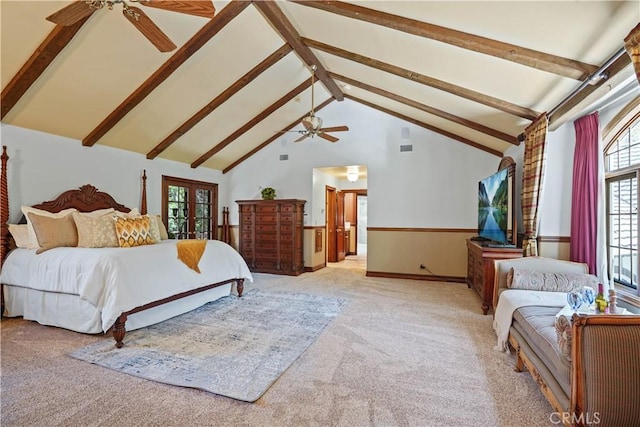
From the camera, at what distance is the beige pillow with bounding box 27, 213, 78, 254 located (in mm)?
3520

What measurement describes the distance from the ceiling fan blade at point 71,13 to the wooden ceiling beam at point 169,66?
1.61 meters

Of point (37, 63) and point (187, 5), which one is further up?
point (37, 63)

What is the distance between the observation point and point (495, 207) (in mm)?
4281

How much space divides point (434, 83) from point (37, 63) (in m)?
4.41

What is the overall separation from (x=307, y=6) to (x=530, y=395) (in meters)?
3.91

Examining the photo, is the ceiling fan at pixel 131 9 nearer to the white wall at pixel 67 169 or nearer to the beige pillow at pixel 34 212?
the beige pillow at pixel 34 212

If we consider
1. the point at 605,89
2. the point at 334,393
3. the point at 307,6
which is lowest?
the point at 334,393

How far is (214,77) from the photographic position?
14.5 ft

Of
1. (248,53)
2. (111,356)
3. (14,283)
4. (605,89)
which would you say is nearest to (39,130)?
(14,283)

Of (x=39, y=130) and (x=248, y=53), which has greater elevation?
(x=248, y=53)

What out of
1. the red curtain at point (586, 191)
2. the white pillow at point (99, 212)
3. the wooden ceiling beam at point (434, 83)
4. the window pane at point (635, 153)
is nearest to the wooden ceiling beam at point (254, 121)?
the wooden ceiling beam at point (434, 83)

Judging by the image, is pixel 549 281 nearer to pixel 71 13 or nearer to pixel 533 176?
pixel 533 176

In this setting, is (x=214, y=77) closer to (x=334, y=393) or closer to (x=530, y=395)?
(x=334, y=393)

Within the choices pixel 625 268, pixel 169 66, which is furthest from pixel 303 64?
pixel 625 268
